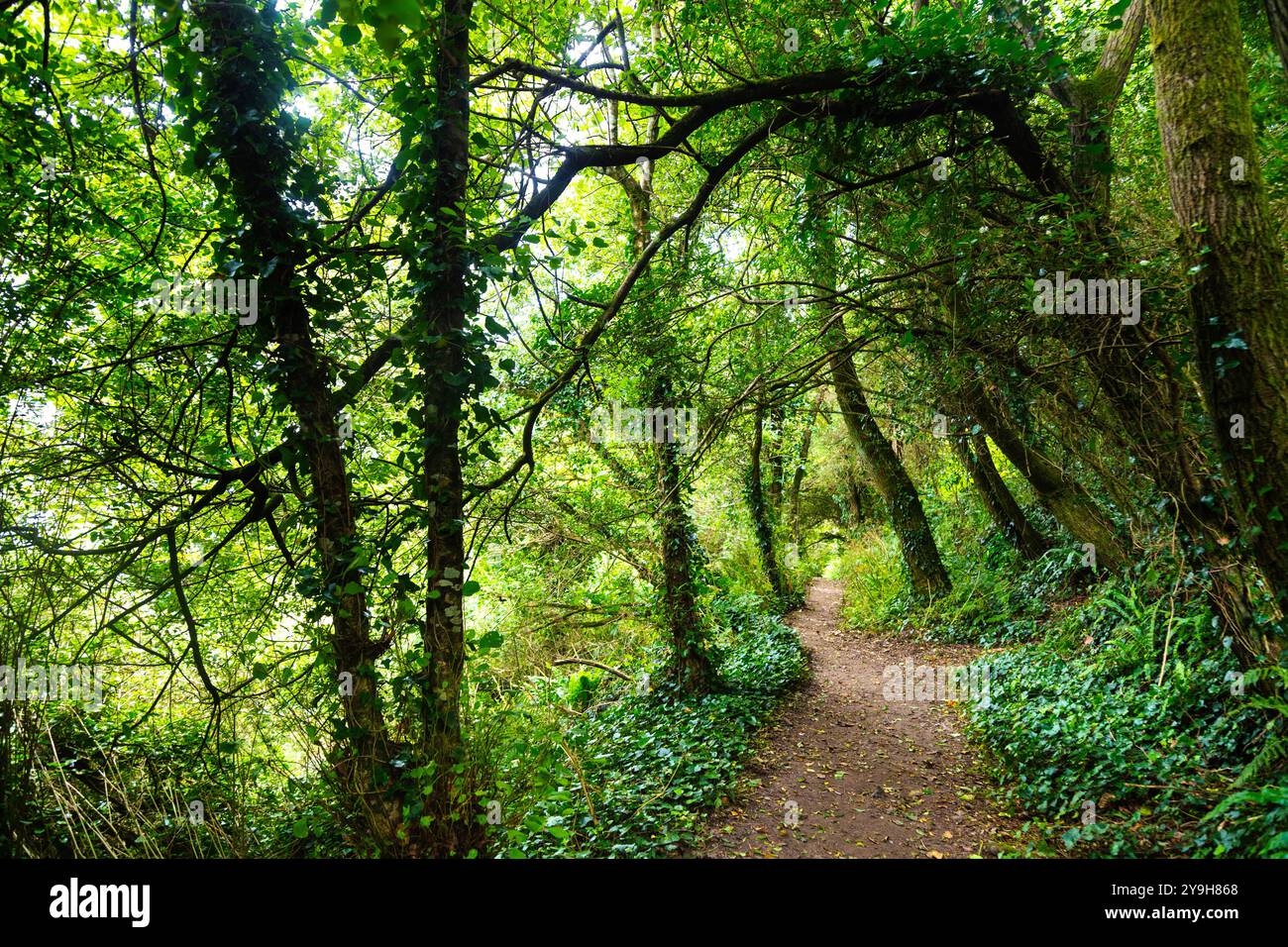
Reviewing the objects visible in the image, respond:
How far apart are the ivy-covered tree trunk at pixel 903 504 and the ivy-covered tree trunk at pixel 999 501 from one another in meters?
1.12

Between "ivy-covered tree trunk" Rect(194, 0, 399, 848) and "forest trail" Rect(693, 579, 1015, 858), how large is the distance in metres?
2.82

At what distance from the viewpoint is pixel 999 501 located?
10180mm

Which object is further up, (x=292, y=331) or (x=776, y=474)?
(x=292, y=331)

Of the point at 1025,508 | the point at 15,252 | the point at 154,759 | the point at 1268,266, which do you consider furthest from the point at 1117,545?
the point at 15,252

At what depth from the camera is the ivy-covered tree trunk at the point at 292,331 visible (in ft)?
9.86

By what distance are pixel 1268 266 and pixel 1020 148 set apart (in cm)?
206

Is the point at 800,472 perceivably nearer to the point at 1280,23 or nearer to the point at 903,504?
the point at 903,504

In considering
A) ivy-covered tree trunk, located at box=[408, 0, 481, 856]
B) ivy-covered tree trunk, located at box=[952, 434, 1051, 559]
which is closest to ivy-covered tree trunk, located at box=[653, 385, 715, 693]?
ivy-covered tree trunk, located at box=[408, 0, 481, 856]

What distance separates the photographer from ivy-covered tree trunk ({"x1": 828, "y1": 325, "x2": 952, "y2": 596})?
35.9 feet

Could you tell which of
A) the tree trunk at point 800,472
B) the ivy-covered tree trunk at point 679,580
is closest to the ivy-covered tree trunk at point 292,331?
the ivy-covered tree trunk at point 679,580

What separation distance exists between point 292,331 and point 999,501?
413 inches

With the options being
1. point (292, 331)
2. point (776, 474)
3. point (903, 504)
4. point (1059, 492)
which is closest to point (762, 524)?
point (903, 504)

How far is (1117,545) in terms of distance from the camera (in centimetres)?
736

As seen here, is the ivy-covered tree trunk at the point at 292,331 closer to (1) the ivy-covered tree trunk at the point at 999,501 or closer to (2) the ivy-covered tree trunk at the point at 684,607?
(2) the ivy-covered tree trunk at the point at 684,607
